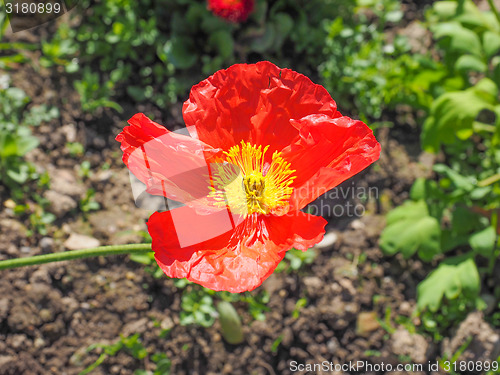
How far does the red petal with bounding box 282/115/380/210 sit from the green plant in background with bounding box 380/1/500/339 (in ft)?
3.73

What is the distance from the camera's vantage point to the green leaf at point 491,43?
9.33 ft

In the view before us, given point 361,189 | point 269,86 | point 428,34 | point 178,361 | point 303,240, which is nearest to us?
point 303,240

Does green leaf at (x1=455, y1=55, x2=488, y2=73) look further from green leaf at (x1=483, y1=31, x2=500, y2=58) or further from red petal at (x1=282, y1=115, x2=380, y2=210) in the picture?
red petal at (x1=282, y1=115, x2=380, y2=210)

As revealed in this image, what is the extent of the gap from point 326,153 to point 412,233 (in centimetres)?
116

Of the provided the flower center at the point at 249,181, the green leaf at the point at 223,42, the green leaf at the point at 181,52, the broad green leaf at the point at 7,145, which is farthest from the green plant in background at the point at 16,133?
the flower center at the point at 249,181

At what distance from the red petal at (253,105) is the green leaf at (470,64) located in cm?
142

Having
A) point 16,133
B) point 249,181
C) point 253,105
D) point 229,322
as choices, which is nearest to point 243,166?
point 249,181

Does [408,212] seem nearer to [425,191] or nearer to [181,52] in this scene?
[425,191]

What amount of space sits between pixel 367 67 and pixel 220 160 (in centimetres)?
185

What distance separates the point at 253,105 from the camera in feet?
6.15

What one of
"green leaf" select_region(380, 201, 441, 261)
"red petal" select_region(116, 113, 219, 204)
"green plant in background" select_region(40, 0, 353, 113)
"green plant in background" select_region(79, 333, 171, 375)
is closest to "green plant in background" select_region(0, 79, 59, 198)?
"green plant in background" select_region(40, 0, 353, 113)

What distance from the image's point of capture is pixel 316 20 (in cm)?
342

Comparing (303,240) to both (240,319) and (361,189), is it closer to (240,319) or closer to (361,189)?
(240,319)

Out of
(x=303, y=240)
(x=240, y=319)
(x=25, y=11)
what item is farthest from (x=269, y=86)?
(x=25, y=11)
